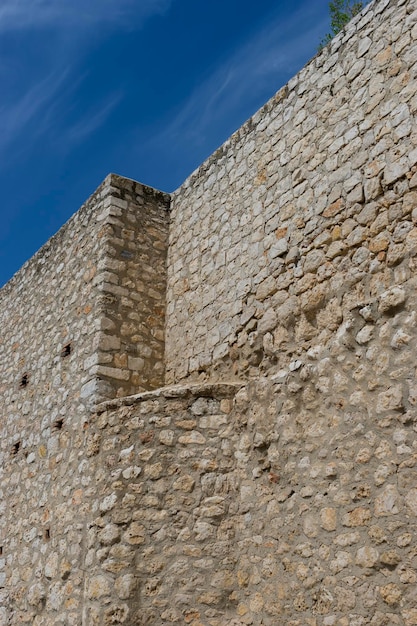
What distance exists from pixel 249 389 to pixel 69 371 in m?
2.47

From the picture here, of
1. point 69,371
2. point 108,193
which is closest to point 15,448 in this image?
point 69,371

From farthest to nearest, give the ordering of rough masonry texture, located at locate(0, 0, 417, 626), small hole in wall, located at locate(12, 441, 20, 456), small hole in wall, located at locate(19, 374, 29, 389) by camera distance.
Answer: small hole in wall, located at locate(19, 374, 29, 389)
small hole in wall, located at locate(12, 441, 20, 456)
rough masonry texture, located at locate(0, 0, 417, 626)

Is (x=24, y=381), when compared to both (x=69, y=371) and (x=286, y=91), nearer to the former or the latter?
(x=69, y=371)

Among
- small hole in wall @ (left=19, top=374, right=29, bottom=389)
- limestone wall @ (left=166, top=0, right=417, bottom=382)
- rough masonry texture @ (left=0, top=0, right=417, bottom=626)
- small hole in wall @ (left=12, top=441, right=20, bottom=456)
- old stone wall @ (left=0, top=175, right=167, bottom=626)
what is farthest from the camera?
small hole in wall @ (left=19, top=374, right=29, bottom=389)

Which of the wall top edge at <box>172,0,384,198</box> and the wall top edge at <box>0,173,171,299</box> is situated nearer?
the wall top edge at <box>172,0,384,198</box>

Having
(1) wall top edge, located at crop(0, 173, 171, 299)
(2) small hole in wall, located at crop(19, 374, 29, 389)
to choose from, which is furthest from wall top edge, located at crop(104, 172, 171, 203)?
A: (2) small hole in wall, located at crop(19, 374, 29, 389)

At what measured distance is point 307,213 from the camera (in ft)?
19.1

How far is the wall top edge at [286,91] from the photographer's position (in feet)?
19.0

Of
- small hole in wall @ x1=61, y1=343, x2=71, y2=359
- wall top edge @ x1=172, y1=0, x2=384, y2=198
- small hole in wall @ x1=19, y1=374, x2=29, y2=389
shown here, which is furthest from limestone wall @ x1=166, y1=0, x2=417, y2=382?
small hole in wall @ x1=19, y1=374, x2=29, y2=389

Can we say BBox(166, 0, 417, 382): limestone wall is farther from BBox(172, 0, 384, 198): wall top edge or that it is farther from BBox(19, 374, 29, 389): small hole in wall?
BBox(19, 374, 29, 389): small hole in wall

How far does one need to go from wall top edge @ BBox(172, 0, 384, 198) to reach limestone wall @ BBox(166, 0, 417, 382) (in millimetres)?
15

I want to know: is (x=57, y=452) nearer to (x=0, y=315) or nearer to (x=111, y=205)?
(x=111, y=205)

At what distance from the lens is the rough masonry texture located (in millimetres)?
4457

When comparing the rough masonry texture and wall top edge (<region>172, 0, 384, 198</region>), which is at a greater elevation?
wall top edge (<region>172, 0, 384, 198</region>)
